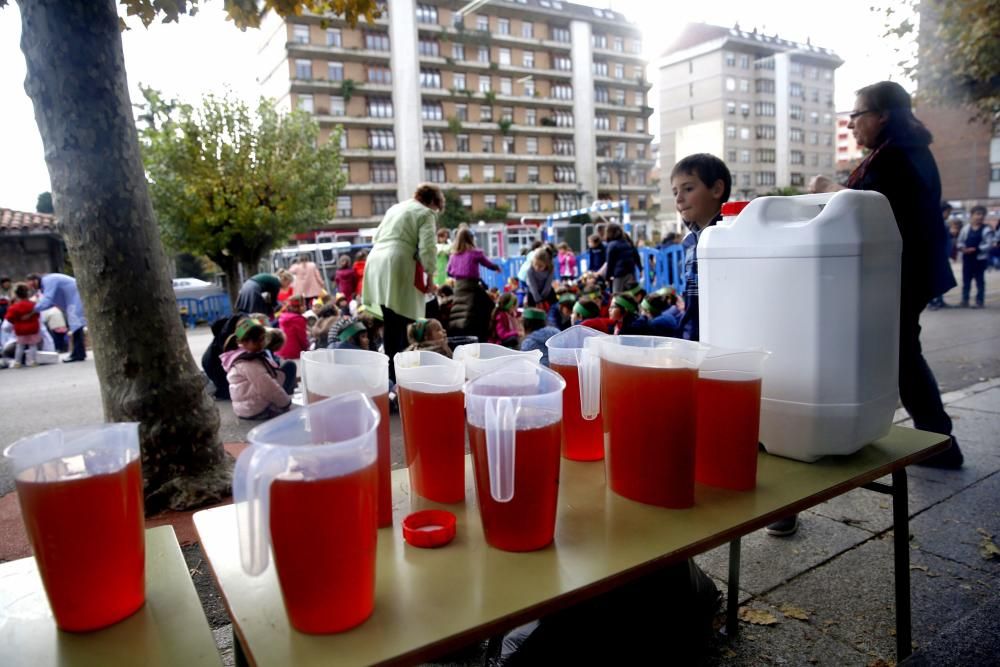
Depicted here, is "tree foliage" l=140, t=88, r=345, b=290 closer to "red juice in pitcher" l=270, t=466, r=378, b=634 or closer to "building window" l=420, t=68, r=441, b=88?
"red juice in pitcher" l=270, t=466, r=378, b=634

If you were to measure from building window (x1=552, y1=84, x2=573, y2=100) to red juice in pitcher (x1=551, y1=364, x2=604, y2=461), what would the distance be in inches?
2132

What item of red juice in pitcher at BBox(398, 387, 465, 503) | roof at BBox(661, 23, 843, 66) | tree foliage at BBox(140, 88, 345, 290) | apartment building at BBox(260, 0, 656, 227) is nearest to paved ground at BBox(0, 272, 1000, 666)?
red juice in pitcher at BBox(398, 387, 465, 503)

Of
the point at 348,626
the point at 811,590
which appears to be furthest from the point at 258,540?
the point at 811,590

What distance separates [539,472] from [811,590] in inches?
72.3

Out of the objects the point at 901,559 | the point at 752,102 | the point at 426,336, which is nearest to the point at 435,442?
the point at 901,559

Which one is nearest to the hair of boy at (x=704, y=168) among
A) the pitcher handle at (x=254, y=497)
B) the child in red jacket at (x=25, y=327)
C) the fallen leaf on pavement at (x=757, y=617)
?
the fallen leaf on pavement at (x=757, y=617)

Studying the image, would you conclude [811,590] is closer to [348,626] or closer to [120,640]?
[348,626]

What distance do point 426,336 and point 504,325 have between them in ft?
8.37

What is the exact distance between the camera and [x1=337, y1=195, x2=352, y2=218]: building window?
1722 inches

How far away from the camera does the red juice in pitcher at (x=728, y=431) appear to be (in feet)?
4.12

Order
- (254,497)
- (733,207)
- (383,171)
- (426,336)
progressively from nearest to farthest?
(254,497), (733,207), (426,336), (383,171)

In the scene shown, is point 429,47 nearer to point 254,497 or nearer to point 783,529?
point 783,529

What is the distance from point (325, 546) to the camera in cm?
82

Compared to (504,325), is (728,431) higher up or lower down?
higher up
